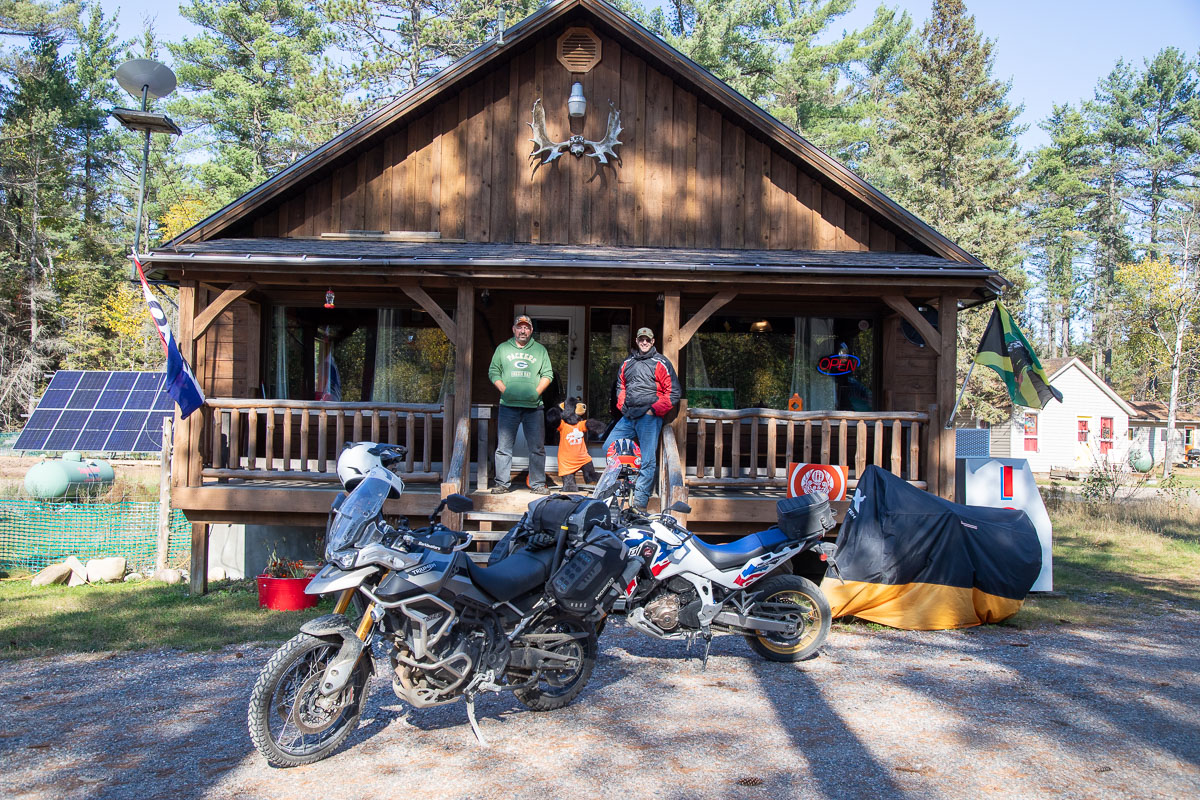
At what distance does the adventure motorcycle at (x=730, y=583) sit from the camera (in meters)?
5.69

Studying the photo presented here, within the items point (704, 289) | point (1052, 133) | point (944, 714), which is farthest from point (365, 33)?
point (1052, 133)

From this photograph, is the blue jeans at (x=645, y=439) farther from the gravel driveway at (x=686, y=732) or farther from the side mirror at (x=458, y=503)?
the side mirror at (x=458, y=503)

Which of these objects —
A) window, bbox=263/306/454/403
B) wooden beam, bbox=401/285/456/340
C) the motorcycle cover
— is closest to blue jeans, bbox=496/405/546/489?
wooden beam, bbox=401/285/456/340

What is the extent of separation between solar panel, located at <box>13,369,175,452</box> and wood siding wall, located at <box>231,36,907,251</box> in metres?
8.30

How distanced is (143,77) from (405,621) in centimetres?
732

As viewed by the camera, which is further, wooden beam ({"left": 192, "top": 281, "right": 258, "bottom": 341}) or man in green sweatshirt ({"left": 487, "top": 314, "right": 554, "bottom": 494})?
wooden beam ({"left": 192, "top": 281, "right": 258, "bottom": 341})

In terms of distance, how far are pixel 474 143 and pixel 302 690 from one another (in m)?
8.10

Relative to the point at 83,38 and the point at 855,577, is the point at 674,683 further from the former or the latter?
the point at 83,38

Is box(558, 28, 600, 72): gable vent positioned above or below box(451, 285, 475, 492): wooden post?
above

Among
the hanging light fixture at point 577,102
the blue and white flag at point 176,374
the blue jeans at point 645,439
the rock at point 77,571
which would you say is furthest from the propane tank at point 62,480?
the blue jeans at point 645,439

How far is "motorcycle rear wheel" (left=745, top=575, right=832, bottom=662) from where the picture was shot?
5.88 metres

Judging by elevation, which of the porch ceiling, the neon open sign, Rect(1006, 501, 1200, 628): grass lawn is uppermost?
the porch ceiling

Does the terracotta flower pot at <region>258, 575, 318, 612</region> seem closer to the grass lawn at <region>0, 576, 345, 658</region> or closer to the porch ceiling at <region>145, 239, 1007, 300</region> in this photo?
the grass lawn at <region>0, 576, 345, 658</region>

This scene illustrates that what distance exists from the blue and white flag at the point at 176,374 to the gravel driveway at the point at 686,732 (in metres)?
2.71
